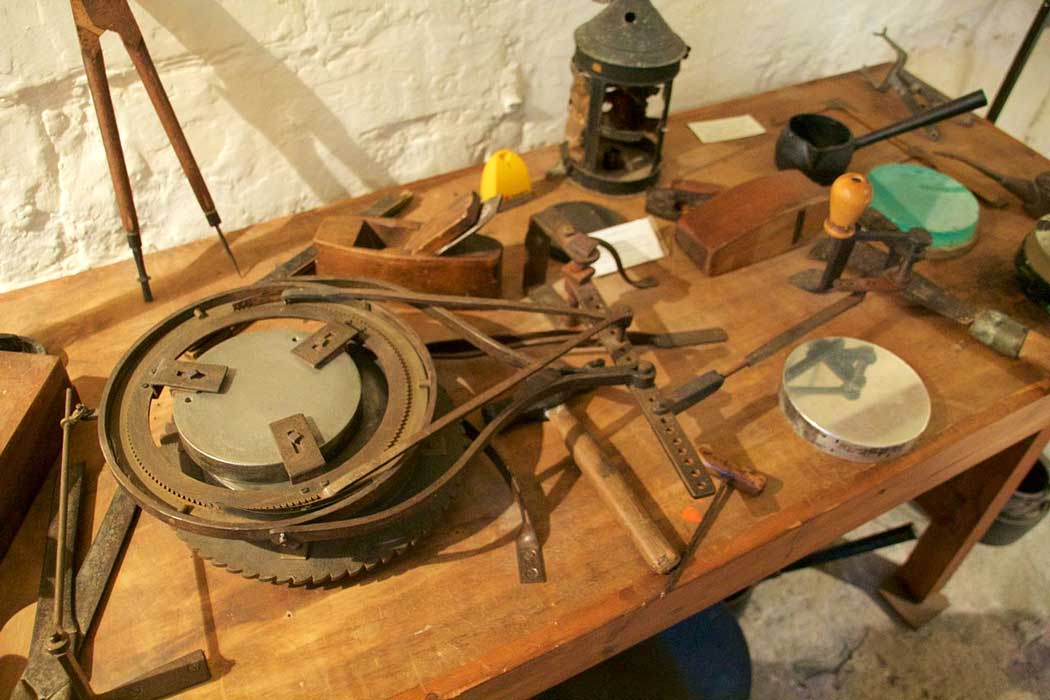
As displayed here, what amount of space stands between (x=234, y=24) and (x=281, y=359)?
2.23 ft

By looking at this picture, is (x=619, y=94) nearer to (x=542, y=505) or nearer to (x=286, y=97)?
(x=286, y=97)

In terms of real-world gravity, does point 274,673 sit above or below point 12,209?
below

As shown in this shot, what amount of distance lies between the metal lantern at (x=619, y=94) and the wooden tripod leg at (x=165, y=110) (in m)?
0.72

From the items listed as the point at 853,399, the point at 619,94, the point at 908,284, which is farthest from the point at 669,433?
the point at 619,94

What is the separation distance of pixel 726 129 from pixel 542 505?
45.0 inches

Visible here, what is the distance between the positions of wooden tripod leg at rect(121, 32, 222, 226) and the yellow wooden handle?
3.39 feet

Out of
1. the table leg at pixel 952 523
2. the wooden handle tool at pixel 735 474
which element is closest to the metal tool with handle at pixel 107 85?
the wooden handle tool at pixel 735 474

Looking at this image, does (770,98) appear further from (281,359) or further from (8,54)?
(8,54)

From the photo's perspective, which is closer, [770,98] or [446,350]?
[446,350]

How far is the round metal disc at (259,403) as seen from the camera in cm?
99

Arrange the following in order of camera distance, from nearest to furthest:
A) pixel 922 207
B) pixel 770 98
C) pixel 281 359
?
pixel 281 359, pixel 922 207, pixel 770 98

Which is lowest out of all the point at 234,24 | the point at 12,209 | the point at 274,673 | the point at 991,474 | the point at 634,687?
the point at 634,687

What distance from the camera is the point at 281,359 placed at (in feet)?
3.59

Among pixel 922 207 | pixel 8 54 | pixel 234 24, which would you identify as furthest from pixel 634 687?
pixel 8 54
